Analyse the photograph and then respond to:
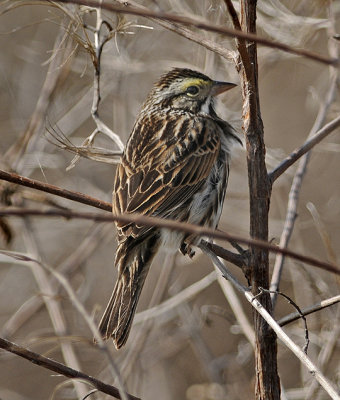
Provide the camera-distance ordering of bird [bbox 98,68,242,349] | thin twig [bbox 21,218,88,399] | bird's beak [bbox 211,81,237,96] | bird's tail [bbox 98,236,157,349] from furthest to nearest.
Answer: bird's beak [bbox 211,81,237,96] → thin twig [bbox 21,218,88,399] → bird [bbox 98,68,242,349] → bird's tail [bbox 98,236,157,349]

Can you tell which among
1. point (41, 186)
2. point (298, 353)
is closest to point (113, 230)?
point (41, 186)

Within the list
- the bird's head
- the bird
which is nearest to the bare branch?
the bird

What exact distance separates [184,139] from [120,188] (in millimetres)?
464

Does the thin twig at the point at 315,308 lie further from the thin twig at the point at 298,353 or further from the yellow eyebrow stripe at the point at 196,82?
the yellow eyebrow stripe at the point at 196,82

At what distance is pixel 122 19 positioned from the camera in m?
3.06

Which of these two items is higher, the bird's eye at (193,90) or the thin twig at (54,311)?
the bird's eye at (193,90)

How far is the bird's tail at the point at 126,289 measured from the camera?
314 centimetres

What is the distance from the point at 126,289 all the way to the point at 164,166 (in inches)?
26.3

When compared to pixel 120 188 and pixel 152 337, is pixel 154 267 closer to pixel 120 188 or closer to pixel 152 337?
pixel 152 337

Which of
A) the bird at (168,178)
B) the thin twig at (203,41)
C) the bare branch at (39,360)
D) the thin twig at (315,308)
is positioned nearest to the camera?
the bare branch at (39,360)

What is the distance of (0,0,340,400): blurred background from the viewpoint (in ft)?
13.6

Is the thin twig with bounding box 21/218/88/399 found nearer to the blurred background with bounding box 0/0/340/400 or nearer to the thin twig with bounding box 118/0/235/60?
the blurred background with bounding box 0/0/340/400

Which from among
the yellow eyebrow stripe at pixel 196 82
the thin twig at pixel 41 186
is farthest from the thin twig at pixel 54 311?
the yellow eyebrow stripe at pixel 196 82

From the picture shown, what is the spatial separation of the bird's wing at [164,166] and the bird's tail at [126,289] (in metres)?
0.17
